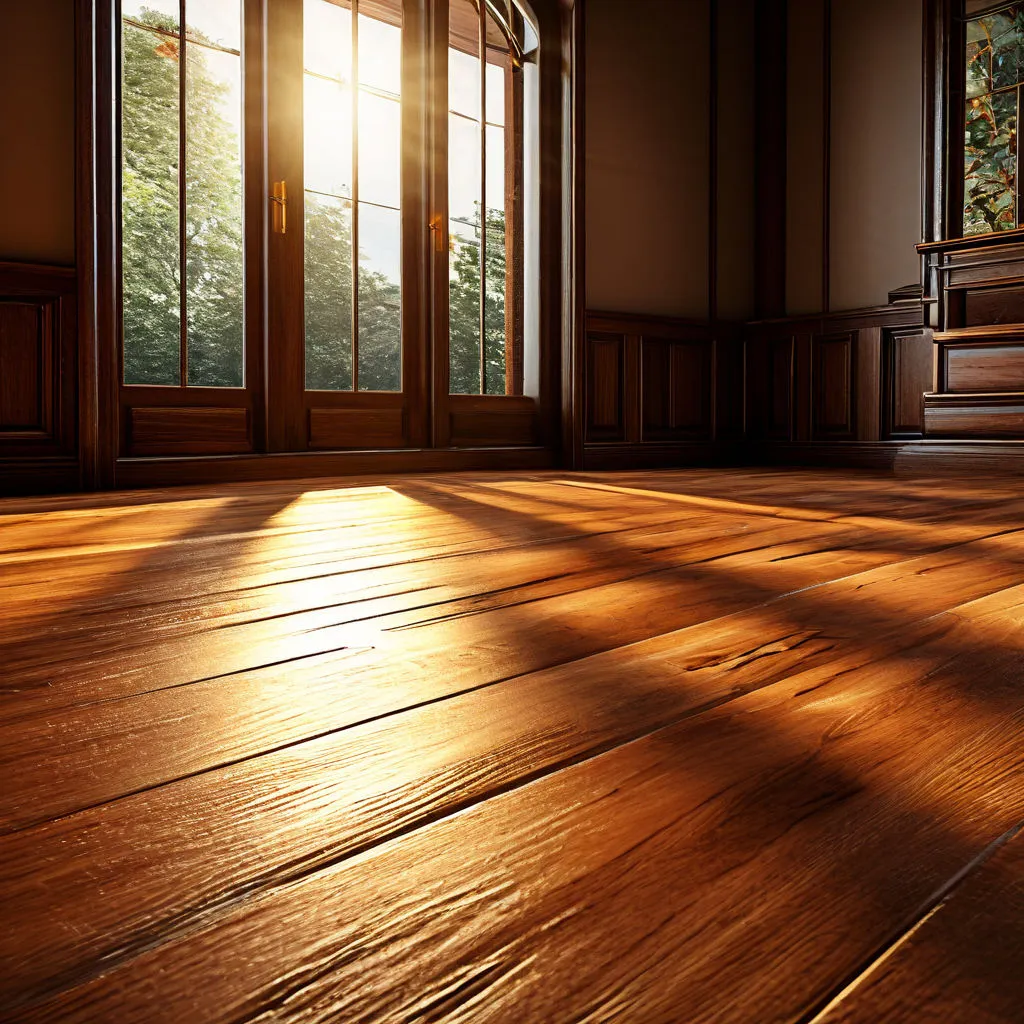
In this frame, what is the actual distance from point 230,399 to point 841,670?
2.89 metres

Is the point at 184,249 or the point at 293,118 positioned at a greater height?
the point at 293,118

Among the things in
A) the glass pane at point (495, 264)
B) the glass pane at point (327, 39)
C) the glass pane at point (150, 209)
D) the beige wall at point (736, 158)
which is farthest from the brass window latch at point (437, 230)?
the beige wall at point (736, 158)

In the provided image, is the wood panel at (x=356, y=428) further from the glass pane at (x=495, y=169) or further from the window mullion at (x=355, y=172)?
the glass pane at (x=495, y=169)

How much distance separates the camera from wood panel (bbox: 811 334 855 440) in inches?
178

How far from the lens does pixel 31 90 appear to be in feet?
9.09

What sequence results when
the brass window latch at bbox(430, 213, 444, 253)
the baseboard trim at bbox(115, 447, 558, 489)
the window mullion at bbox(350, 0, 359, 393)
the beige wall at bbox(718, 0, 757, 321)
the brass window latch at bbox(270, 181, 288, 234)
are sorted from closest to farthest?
the baseboard trim at bbox(115, 447, 558, 489), the brass window latch at bbox(270, 181, 288, 234), the window mullion at bbox(350, 0, 359, 393), the brass window latch at bbox(430, 213, 444, 253), the beige wall at bbox(718, 0, 757, 321)

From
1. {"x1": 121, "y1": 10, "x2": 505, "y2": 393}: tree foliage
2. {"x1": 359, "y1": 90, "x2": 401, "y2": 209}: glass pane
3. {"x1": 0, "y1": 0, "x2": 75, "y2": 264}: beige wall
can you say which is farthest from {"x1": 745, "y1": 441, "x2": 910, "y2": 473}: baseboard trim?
{"x1": 0, "y1": 0, "x2": 75, "y2": 264}: beige wall

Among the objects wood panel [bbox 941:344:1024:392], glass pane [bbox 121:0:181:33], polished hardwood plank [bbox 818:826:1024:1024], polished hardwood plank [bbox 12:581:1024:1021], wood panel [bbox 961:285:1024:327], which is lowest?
polished hardwood plank [bbox 818:826:1024:1024]

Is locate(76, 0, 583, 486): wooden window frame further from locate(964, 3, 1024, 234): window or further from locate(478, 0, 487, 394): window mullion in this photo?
locate(964, 3, 1024, 234): window

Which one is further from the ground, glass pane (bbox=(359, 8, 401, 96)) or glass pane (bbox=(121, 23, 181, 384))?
glass pane (bbox=(359, 8, 401, 96))

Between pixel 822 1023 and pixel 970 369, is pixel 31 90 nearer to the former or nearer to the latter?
pixel 822 1023

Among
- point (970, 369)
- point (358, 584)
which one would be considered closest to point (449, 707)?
point (358, 584)

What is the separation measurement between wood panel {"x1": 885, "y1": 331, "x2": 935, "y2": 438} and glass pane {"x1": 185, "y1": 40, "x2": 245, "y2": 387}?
9.81 feet

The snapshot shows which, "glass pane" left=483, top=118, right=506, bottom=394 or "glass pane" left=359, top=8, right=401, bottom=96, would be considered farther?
"glass pane" left=483, top=118, right=506, bottom=394
